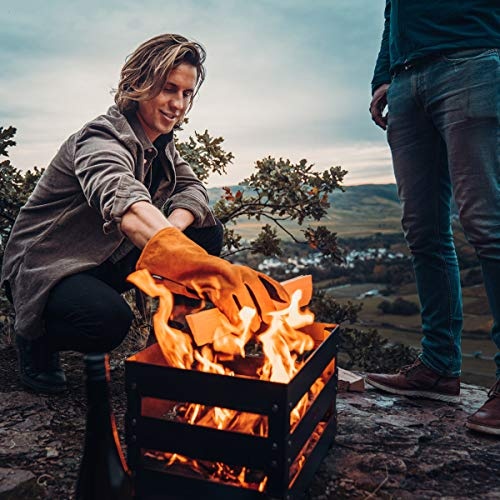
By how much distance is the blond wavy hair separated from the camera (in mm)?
2551

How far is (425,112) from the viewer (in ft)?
7.94

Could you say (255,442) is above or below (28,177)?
below

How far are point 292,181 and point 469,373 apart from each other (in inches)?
74.5

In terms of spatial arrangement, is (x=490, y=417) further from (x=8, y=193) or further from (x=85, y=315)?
(x=8, y=193)

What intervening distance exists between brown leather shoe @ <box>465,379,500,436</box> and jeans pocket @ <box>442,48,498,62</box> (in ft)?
4.41

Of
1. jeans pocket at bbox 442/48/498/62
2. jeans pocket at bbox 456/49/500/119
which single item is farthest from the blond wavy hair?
jeans pocket at bbox 456/49/500/119

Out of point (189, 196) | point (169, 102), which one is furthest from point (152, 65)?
point (189, 196)

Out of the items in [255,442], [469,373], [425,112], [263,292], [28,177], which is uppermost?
[425,112]

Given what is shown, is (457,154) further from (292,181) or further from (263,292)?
(292,181)

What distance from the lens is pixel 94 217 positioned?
2.58 metres

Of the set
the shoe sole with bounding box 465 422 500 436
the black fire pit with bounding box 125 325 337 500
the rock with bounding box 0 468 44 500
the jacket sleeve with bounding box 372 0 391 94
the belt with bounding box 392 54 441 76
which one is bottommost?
the rock with bounding box 0 468 44 500

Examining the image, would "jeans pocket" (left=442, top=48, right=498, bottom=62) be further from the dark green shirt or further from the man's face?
the man's face

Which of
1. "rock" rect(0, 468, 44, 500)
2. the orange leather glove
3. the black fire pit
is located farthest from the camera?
"rock" rect(0, 468, 44, 500)

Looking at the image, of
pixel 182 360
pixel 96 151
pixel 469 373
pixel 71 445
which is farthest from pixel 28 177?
pixel 469 373
